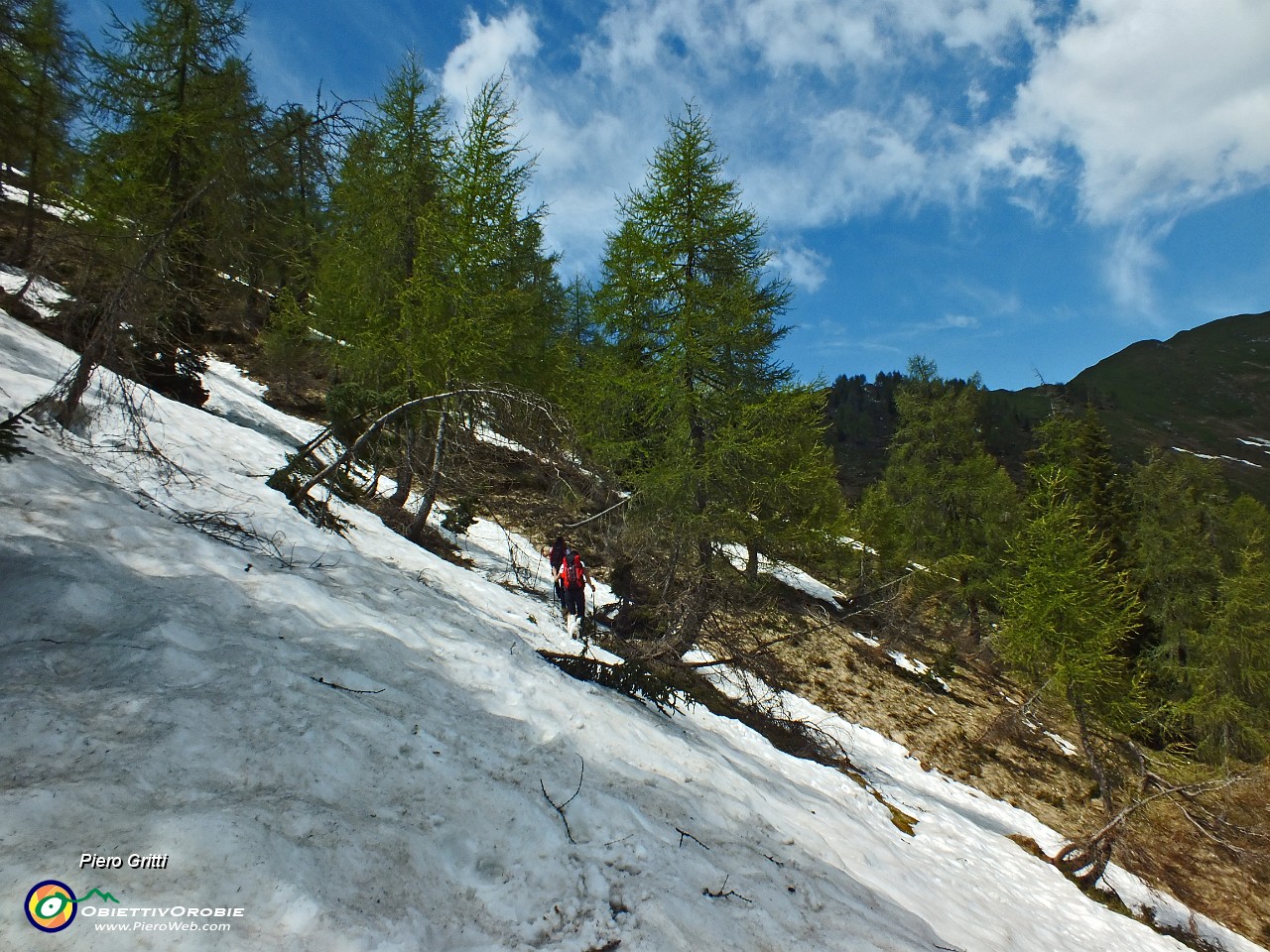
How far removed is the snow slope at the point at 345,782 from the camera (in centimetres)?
224

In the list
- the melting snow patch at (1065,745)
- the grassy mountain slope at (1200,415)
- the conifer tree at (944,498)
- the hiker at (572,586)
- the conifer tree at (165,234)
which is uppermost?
the grassy mountain slope at (1200,415)

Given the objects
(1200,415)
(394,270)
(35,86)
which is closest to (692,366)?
(394,270)

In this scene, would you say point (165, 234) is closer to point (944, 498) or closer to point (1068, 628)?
point (1068, 628)

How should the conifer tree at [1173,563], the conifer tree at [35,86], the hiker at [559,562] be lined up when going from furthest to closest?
1. the conifer tree at [1173,563]
2. the hiker at [559,562]
3. the conifer tree at [35,86]

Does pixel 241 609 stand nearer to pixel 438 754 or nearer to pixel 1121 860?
pixel 438 754

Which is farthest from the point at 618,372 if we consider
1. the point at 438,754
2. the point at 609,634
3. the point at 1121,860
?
the point at 1121,860

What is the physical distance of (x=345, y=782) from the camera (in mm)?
3080

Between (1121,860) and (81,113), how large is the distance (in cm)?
1981

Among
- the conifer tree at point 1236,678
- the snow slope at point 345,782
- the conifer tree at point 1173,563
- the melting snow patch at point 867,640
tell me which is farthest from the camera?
the conifer tree at point 1173,563

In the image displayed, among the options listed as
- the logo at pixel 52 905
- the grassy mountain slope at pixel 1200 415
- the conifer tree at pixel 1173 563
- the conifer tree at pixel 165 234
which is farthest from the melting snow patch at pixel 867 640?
the grassy mountain slope at pixel 1200 415

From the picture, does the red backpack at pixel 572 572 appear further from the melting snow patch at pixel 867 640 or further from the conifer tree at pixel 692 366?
the melting snow patch at pixel 867 640

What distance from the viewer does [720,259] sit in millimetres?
11672

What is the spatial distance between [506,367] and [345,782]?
9522 millimetres

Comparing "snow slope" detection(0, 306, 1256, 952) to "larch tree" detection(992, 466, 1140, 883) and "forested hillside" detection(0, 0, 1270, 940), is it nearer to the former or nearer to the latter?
"forested hillside" detection(0, 0, 1270, 940)
